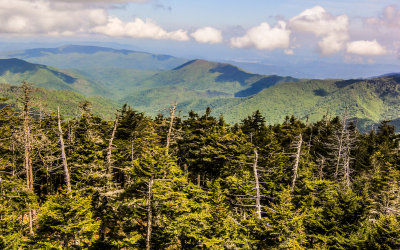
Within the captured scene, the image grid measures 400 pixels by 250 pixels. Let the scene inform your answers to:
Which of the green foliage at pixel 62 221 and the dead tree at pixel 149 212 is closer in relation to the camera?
the dead tree at pixel 149 212

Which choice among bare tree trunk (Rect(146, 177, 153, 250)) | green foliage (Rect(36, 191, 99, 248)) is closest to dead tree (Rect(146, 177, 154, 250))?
bare tree trunk (Rect(146, 177, 153, 250))

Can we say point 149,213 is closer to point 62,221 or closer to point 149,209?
point 149,209

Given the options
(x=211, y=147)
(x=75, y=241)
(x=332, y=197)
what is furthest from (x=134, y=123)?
(x=332, y=197)

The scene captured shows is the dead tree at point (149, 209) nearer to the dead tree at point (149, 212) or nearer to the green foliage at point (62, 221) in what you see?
the dead tree at point (149, 212)

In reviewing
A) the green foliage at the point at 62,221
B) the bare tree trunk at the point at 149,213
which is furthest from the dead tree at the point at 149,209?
the green foliage at the point at 62,221

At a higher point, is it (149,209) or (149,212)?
(149,209)

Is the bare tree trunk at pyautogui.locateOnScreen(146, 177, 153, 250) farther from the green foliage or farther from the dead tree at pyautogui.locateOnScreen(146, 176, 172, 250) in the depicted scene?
the green foliage

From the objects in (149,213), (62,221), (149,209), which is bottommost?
(62,221)

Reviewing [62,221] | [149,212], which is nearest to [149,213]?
[149,212]

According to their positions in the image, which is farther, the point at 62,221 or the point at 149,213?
the point at 62,221

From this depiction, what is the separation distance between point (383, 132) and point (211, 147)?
199 feet

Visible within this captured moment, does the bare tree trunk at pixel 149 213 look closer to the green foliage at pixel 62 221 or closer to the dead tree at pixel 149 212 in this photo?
the dead tree at pixel 149 212

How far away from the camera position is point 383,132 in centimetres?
6969

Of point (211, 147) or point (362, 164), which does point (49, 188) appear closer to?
point (211, 147)
